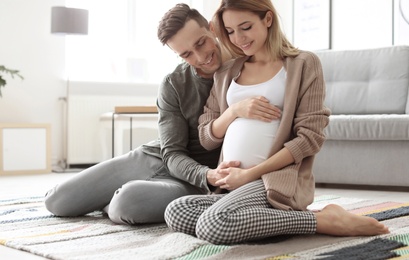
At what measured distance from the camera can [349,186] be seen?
3941mm

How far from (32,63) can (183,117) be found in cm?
366

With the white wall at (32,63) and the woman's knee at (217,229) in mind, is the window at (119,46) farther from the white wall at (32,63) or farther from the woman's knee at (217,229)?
the woman's knee at (217,229)

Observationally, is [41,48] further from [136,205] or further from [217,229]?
[217,229]

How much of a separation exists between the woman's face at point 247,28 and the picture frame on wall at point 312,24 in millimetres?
4219

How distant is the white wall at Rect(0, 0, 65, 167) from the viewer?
17.7ft

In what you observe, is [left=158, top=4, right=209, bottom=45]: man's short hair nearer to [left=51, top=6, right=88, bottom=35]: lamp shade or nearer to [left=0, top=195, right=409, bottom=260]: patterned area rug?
[left=0, top=195, right=409, bottom=260]: patterned area rug

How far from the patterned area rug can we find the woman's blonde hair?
59 cm

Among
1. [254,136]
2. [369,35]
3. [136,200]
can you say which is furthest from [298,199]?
[369,35]

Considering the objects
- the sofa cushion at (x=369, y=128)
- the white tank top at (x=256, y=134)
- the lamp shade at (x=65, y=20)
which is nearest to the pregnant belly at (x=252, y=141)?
the white tank top at (x=256, y=134)

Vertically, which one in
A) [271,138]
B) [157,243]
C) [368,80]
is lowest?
[157,243]

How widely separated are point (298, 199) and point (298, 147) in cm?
16

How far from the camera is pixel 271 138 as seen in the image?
1935 millimetres

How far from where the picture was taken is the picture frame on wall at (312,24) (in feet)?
20.1

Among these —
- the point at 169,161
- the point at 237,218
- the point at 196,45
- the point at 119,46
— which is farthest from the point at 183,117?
the point at 119,46
